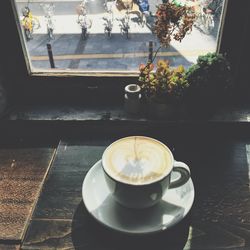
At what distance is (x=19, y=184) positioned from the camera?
63.5 inches

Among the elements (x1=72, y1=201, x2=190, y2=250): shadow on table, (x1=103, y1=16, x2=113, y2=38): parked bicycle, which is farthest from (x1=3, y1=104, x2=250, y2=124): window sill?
(x1=103, y1=16, x2=113, y2=38): parked bicycle

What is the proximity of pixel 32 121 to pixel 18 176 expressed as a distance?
440 millimetres

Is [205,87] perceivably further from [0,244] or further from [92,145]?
[0,244]

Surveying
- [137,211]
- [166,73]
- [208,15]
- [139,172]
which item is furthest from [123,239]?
[208,15]

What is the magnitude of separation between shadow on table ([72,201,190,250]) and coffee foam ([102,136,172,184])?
22cm

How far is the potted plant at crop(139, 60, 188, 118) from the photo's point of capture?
1820mm

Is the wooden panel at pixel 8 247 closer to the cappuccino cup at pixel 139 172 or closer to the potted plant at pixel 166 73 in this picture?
the cappuccino cup at pixel 139 172

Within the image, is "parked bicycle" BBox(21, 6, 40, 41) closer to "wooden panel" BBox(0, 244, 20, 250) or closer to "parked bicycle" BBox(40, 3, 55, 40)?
"parked bicycle" BBox(40, 3, 55, 40)

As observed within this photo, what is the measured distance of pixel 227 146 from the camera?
1795mm

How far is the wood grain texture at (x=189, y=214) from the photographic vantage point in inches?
49.0

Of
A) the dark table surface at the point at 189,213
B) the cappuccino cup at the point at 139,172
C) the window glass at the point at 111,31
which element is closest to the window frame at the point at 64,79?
the window glass at the point at 111,31

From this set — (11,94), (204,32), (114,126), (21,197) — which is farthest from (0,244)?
(204,32)

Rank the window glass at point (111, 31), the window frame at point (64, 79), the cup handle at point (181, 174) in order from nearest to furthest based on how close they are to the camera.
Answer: the cup handle at point (181, 174) → the window frame at point (64, 79) → the window glass at point (111, 31)

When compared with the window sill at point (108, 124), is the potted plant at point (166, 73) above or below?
A: above
